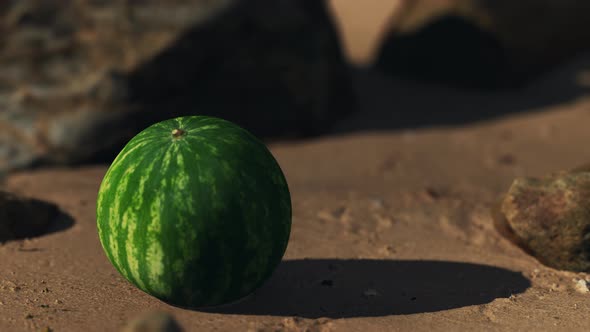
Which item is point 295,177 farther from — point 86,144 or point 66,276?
point 66,276

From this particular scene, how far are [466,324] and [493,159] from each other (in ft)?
11.5

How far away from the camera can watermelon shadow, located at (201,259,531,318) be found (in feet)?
15.5

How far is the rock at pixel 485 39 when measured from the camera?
32.6 feet

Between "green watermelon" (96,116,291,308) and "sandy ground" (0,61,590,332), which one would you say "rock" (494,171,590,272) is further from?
"green watermelon" (96,116,291,308)

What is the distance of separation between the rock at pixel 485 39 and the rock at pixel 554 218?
452cm

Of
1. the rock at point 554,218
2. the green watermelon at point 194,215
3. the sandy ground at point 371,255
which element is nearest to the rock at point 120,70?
the sandy ground at point 371,255

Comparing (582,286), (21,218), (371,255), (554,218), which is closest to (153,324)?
(371,255)

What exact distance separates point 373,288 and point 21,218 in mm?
Answer: 2406

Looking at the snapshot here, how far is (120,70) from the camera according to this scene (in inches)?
292

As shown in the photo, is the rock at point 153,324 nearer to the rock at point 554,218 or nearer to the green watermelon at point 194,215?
the green watermelon at point 194,215

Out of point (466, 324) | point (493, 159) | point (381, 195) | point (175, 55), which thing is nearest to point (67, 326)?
point (466, 324)

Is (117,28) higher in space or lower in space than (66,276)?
higher

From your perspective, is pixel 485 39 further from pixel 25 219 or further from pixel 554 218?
pixel 25 219

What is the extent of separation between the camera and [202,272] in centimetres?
434
